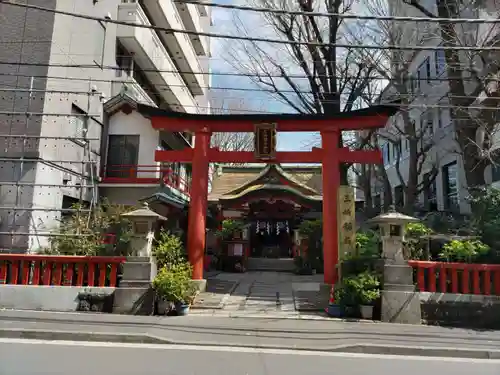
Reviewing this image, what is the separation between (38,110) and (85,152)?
2.68 meters

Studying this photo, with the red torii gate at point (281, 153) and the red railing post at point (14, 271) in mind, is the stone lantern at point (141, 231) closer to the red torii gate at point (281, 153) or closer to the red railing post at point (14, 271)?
the red torii gate at point (281, 153)

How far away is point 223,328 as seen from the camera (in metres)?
8.61

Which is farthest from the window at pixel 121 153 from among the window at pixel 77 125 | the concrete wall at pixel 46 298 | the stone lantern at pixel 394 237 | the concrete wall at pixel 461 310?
the concrete wall at pixel 461 310

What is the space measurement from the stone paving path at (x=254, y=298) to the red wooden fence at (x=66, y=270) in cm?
257

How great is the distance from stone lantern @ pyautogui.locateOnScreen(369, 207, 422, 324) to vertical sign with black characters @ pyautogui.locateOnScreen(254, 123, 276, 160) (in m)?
4.17

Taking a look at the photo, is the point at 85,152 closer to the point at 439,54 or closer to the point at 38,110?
the point at 38,110

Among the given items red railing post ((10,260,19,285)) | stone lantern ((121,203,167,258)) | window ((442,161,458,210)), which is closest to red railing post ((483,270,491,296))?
stone lantern ((121,203,167,258))

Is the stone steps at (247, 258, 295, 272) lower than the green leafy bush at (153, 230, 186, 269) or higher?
lower

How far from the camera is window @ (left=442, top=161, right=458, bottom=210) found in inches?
859

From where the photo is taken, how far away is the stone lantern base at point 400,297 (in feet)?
31.0

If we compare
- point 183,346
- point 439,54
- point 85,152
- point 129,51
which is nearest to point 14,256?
point 183,346

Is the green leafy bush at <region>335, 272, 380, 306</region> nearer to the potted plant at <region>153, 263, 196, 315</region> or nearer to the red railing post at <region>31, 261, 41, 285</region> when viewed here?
the potted plant at <region>153, 263, 196, 315</region>

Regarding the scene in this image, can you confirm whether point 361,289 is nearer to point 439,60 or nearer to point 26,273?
point 26,273

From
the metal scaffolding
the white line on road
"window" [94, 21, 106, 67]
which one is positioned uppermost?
"window" [94, 21, 106, 67]
